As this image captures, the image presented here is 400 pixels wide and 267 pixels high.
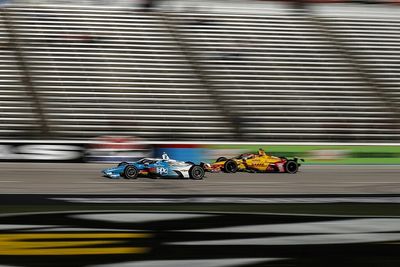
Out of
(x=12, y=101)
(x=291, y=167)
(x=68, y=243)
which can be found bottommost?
(x=68, y=243)

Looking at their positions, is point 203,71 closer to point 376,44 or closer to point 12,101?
point 12,101

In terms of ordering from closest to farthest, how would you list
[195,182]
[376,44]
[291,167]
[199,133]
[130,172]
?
[195,182]
[130,172]
[291,167]
[199,133]
[376,44]

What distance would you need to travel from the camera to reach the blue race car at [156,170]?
18.8 meters

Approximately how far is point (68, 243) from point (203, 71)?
904 inches

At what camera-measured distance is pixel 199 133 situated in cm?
2667

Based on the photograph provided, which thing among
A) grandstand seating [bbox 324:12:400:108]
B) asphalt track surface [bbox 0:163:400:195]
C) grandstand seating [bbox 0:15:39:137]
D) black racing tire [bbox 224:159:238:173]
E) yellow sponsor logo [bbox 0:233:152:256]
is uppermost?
grandstand seating [bbox 324:12:400:108]

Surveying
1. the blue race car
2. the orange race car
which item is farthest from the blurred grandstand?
the blue race car

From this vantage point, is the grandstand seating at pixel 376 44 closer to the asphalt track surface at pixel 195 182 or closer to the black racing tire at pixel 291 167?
the asphalt track surface at pixel 195 182

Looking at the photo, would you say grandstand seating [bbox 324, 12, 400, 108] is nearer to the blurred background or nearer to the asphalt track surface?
the blurred background

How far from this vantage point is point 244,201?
13.1 metres

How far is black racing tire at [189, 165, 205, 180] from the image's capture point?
19.1 metres

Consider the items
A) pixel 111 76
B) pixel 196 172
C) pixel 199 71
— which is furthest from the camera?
pixel 199 71

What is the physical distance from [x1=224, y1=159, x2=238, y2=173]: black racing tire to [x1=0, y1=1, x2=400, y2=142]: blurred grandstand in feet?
15.5

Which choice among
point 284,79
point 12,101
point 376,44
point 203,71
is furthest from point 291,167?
point 376,44
